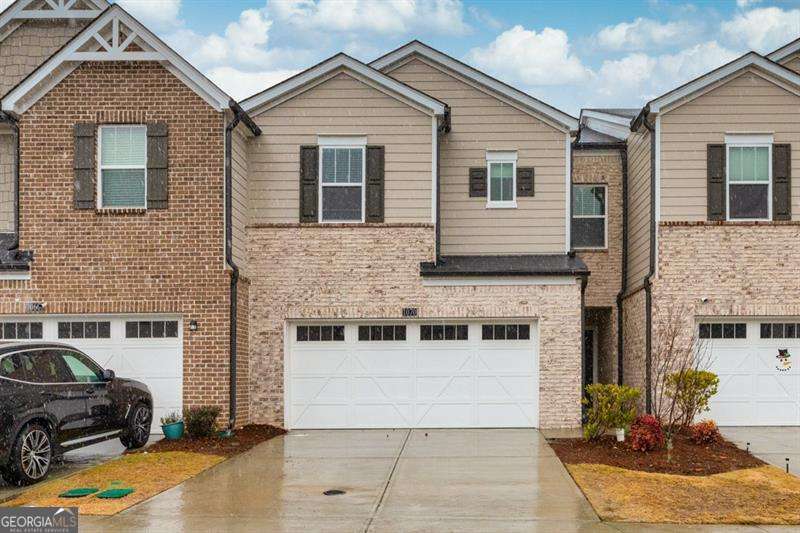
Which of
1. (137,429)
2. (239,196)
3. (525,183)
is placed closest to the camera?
(137,429)

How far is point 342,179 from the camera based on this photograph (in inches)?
773

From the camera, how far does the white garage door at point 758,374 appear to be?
62.6 ft

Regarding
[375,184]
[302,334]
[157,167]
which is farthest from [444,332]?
[157,167]

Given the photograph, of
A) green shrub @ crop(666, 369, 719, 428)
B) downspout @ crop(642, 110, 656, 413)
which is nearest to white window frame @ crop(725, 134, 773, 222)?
downspout @ crop(642, 110, 656, 413)

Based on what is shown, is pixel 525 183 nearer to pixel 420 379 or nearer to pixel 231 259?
pixel 420 379

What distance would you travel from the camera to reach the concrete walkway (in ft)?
32.6

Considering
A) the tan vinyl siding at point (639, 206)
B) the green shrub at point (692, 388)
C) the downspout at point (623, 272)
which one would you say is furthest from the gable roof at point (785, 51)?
the green shrub at point (692, 388)

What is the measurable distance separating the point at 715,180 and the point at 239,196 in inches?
360

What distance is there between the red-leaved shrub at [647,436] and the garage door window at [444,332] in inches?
195

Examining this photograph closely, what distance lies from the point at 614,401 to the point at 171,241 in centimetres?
819

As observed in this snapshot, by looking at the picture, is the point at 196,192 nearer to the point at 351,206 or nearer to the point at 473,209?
the point at 351,206

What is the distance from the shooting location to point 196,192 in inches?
706

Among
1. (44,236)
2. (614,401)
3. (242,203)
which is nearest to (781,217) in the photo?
(614,401)

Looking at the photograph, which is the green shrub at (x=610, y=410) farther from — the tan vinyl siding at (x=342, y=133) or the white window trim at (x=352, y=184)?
the white window trim at (x=352, y=184)
